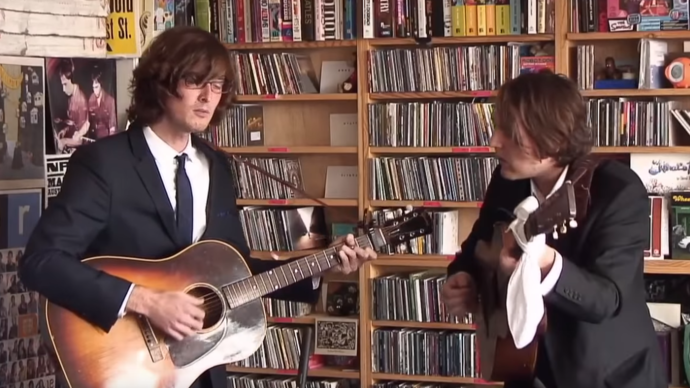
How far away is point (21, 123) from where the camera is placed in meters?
3.56

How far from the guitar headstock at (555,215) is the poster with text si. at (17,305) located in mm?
2095

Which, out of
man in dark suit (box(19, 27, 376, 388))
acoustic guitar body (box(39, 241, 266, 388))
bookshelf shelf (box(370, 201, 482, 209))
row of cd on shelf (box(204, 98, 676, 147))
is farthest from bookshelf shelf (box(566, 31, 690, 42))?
acoustic guitar body (box(39, 241, 266, 388))

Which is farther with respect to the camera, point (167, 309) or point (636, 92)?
point (636, 92)

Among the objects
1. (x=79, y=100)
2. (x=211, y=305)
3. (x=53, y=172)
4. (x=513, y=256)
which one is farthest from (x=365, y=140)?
(x=513, y=256)

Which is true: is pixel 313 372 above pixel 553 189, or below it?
below

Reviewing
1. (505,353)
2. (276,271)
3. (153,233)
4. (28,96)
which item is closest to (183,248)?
(153,233)

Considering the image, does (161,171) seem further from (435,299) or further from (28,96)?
(435,299)

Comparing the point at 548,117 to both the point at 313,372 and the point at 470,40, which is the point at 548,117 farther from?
the point at 313,372

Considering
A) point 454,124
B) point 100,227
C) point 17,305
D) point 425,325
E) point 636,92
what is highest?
point 636,92

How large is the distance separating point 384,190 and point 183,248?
1788mm

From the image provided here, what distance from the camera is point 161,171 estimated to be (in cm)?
265

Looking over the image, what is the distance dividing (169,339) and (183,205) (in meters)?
0.34

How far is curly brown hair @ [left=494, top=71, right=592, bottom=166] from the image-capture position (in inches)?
85.0

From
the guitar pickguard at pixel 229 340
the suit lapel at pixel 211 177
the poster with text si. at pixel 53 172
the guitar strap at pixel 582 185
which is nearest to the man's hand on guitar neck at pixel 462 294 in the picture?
the guitar strap at pixel 582 185
